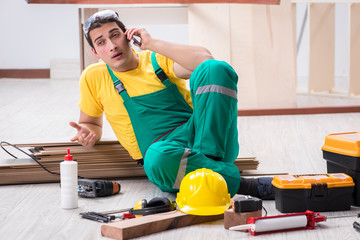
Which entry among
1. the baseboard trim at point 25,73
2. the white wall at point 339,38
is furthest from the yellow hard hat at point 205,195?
the baseboard trim at point 25,73

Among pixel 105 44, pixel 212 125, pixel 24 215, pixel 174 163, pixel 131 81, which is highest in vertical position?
pixel 105 44

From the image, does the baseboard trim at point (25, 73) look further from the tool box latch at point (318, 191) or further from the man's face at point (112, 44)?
the tool box latch at point (318, 191)

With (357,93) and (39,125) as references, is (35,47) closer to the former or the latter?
(39,125)

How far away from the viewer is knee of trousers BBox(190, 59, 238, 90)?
7.16 feet

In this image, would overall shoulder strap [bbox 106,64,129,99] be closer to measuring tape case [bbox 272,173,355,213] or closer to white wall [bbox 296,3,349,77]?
measuring tape case [bbox 272,173,355,213]

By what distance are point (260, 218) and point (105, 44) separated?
1032mm

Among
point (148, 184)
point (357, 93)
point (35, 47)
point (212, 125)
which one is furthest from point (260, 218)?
point (35, 47)

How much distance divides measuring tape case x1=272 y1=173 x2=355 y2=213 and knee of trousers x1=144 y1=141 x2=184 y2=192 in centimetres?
39

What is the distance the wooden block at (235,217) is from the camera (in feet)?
6.24

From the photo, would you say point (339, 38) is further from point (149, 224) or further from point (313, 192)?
point (149, 224)

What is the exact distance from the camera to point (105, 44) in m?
2.40

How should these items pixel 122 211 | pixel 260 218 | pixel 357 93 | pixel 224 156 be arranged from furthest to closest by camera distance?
pixel 357 93, pixel 224 156, pixel 122 211, pixel 260 218

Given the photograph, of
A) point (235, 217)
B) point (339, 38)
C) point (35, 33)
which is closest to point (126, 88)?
point (235, 217)

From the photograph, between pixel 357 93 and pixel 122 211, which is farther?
pixel 357 93
